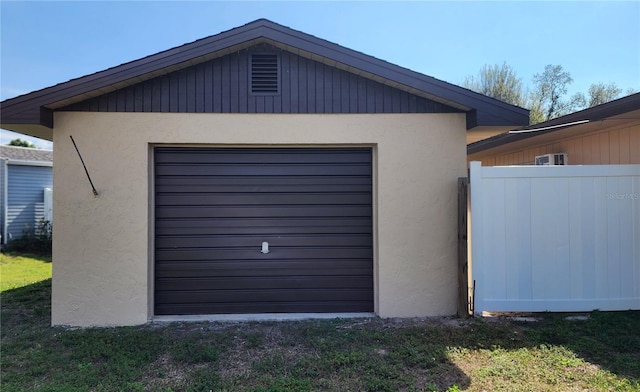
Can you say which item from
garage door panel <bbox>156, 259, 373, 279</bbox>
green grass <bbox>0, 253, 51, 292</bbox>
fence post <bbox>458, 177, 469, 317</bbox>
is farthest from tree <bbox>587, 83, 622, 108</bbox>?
green grass <bbox>0, 253, 51, 292</bbox>

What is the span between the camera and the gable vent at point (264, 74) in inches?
227

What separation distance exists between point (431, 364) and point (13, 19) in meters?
8.83

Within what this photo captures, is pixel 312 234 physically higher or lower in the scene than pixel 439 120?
lower

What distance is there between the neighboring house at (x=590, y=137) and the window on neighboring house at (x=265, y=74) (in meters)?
4.54

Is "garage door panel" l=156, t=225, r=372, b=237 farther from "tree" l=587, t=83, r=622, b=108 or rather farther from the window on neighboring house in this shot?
"tree" l=587, t=83, r=622, b=108

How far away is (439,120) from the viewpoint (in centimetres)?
589

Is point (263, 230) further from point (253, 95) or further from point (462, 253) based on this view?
point (462, 253)

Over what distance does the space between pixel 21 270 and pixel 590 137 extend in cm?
1297

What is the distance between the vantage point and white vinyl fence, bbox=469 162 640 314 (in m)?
5.56

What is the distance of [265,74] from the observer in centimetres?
577

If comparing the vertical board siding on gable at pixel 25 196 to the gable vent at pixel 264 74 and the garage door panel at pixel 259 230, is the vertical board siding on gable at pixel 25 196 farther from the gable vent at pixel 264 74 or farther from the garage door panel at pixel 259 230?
the gable vent at pixel 264 74

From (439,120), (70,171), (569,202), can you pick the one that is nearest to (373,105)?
(439,120)

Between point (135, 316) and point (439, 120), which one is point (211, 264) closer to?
point (135, 316)

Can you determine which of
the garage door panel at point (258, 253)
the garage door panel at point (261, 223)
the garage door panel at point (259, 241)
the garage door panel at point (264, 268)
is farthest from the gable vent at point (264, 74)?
the garage door panel at point (264, 268)
